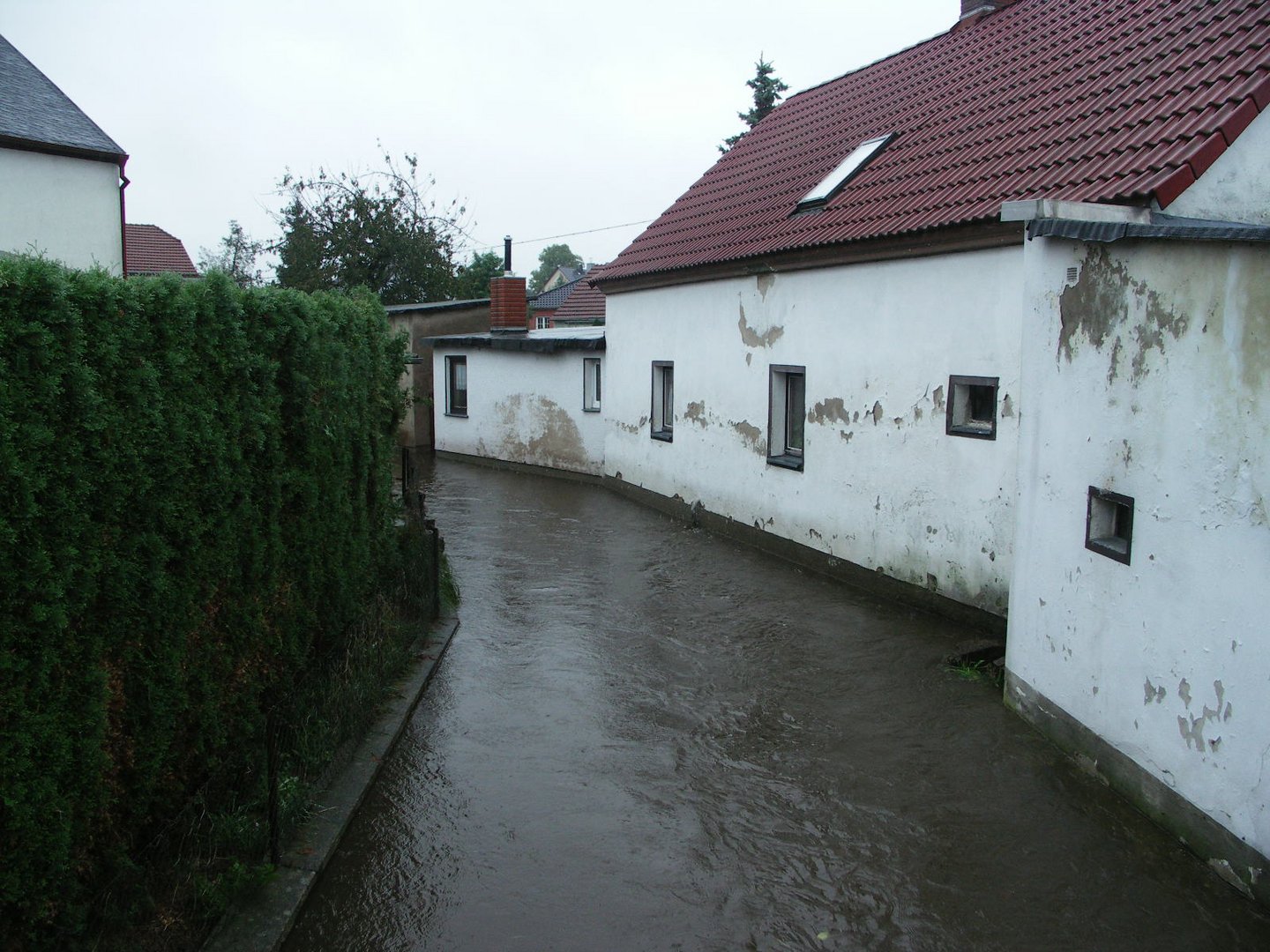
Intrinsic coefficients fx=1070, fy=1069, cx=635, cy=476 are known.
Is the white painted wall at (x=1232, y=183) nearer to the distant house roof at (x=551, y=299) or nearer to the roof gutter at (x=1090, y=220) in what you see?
the roof gutter at (x=1090, y=220)

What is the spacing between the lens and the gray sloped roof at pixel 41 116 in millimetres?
15945

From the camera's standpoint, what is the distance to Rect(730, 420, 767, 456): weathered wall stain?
13.6m

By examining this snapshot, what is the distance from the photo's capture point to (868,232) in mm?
10938

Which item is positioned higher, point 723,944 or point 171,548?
point 171,548

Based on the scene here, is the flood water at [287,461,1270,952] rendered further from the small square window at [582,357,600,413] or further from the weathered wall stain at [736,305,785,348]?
the small square window at [582,357,600,413]

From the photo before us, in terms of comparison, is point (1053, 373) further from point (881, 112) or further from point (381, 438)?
point (881, 112)

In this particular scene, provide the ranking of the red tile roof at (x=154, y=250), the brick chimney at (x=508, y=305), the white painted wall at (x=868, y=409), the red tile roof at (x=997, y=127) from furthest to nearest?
the red tile roof at (x=154, y=250) < the brick chimney at (x=508, y=305) < the white painted wall at (x=868, y=409) < the red tile roof at (x=997, y=127)

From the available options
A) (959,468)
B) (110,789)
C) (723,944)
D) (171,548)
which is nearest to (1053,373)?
(959,468)

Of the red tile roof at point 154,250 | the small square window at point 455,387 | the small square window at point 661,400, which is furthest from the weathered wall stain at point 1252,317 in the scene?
the red tile roof at point 154,250

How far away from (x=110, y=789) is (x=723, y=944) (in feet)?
8.71

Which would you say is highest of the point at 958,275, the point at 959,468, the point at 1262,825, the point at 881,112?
the point at 881,112

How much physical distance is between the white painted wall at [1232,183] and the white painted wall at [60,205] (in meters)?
13.9

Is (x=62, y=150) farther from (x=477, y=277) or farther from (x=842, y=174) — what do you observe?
(x=477, y=277)

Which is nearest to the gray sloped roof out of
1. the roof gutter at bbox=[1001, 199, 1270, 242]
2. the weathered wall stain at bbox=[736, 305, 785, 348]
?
the weathered wall stain at bbox=[736, 305, 785, 348]
